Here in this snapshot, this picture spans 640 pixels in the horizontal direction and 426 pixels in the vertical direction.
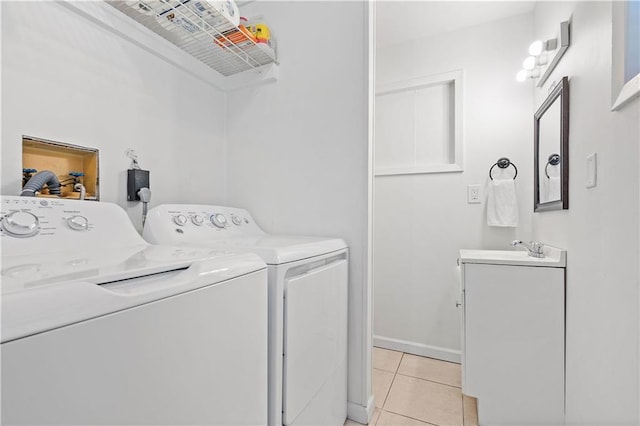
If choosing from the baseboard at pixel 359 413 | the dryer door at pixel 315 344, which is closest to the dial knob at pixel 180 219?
the dryer door at pixel 315 344

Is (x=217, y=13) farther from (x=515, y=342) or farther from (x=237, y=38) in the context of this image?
(x=515, y=342)

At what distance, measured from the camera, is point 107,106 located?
1.28 meters

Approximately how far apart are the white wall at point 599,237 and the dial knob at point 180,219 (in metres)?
1.49

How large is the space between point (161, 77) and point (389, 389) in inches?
81.8

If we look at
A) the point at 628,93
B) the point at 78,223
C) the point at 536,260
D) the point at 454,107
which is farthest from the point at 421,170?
the point at 78,223

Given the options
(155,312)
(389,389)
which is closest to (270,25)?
(155,312)

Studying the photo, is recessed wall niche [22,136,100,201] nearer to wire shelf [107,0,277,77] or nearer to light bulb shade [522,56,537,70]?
wire shelf [107,0,277,77]

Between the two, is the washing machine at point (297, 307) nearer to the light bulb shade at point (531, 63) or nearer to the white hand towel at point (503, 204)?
the white hand towel at point (503, 204)

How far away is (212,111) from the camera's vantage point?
1.78m

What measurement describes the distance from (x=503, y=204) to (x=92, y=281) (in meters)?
2.14

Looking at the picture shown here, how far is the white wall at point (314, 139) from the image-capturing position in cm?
144

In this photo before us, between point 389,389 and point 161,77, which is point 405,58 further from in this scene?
point 389,389

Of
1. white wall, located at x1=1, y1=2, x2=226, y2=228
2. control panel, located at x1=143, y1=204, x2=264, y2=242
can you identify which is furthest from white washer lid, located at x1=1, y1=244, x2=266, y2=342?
white wall, located at x1=1, y1=2, x2=226, y2=228

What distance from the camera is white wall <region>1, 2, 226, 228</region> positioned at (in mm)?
1027
